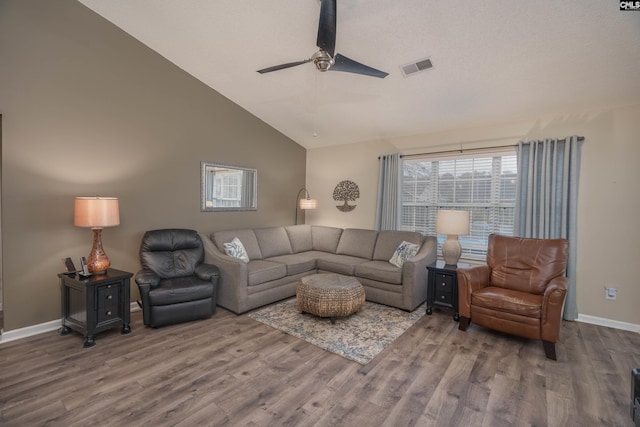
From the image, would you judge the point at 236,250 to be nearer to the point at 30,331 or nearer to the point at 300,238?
the point at 300,238

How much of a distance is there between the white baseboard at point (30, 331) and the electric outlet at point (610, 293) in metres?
5.95

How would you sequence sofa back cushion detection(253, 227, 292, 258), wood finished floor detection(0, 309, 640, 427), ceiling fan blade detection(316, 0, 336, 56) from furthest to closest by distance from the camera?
sofa back cushion detection(253, 227, 292, 258)
ceiling fan blade detection(316, 0, 336, 56)
wood finished floor detection(0, 309, 640, 427)

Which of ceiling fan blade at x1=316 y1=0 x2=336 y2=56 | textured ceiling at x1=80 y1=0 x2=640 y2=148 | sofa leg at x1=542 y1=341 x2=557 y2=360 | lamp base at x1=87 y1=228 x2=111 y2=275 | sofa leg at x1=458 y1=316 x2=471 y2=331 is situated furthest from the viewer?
sofa leg at x1=458 y1=316 x2=471 y2=331

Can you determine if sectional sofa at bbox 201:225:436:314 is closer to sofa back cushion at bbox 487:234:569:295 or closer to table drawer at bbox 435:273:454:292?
table drawer at bbox 435:273:454:292

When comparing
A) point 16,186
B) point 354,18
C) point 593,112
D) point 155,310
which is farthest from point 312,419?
point 593,112

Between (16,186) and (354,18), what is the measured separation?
3.52 meters

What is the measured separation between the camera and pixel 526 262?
10.9ft

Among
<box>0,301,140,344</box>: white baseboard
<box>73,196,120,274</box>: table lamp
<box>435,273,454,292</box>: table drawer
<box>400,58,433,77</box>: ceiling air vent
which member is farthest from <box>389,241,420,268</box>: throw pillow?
<box>0,301,140,344</box>: white baseboard

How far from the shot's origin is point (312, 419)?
1909 millimetres

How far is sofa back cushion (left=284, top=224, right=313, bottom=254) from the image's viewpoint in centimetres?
534

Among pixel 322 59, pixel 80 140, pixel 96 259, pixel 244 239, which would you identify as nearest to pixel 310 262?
pixel 244 239

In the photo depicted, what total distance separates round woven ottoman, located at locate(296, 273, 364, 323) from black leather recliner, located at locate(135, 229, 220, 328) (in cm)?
106

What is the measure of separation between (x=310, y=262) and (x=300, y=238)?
866 mm

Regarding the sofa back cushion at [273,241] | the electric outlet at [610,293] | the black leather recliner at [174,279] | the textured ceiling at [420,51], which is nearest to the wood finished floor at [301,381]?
the black leather recliner at [174,279]
